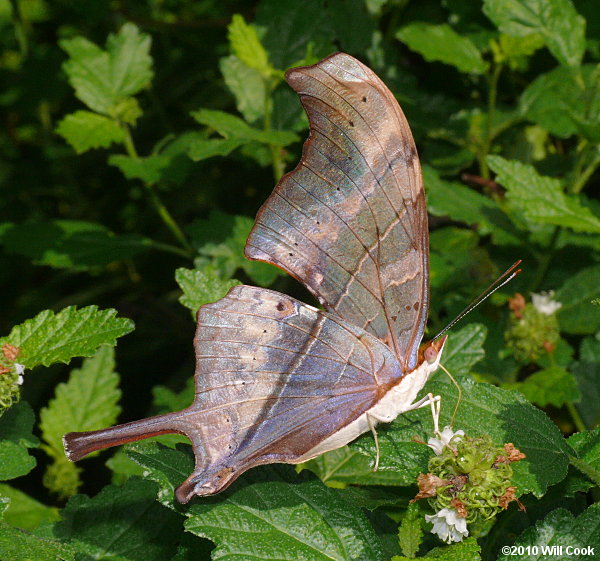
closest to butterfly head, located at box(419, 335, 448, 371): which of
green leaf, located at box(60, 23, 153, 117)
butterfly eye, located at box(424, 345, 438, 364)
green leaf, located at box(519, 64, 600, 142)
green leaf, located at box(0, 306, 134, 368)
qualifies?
butterfly eye, located at box(424, 345, 438, 364)

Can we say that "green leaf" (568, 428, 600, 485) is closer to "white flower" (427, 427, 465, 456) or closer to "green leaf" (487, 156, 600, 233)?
"white flower" (427, 427, 465, 456)

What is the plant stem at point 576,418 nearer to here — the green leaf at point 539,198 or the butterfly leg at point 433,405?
the green leaf at point 539,198

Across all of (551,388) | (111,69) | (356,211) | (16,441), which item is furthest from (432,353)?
(111,69)

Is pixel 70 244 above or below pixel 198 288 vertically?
below

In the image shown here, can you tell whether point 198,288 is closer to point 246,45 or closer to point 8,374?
point 8,374

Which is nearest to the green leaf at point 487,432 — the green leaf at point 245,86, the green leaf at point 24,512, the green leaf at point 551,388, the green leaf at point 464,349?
the green leaf at point 464,349

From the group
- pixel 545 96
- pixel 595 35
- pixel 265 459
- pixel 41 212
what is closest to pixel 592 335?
pixel 545 96

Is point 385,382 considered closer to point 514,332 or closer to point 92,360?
point 514,332
